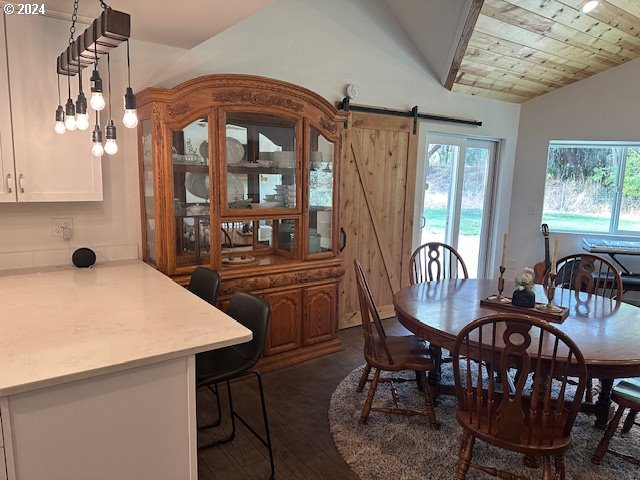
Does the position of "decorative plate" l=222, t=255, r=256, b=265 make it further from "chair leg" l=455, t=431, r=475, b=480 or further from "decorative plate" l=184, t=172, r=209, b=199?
"chair leg" l=455, t=431, r=475, b=480

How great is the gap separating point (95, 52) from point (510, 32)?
3364mm

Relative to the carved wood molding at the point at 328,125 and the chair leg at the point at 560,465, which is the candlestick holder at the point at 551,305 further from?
the carved wood molding at the point at 328,125

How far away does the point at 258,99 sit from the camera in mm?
2902

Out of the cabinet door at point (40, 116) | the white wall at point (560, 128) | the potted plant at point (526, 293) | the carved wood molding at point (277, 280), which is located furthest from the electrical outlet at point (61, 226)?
the white wall at point (560, 128)

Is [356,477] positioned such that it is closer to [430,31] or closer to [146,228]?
[146,228]

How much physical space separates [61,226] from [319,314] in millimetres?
1887

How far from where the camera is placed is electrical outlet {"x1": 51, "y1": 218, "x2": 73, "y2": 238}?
2.64m

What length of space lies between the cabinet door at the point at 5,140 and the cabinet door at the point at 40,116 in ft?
0.07

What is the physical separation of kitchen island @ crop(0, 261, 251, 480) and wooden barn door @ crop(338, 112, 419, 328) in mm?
2347

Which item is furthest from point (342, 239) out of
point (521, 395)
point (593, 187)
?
point (593, 187)

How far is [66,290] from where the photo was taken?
2.15 metres

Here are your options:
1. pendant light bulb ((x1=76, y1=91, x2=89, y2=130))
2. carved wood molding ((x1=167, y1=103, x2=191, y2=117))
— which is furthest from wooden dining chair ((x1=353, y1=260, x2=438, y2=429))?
pendant light bulb ((x1=76, y1=91, x2=89, y2=130))

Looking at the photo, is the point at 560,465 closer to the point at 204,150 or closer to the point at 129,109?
the point at 129,109

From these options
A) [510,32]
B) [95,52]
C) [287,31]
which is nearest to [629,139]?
[510,32]
